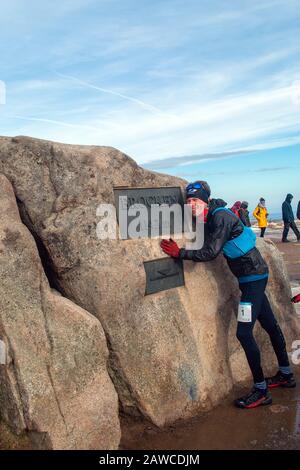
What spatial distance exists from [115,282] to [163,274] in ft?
2.33

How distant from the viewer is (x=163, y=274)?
5.35 m

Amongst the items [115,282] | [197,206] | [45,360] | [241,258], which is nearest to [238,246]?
[241,258]

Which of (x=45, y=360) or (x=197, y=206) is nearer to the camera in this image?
(x=45, y=360)

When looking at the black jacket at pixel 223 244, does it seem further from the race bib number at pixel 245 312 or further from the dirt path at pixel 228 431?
the dirt path at pixel 228 431

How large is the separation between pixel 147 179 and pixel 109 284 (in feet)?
4.94

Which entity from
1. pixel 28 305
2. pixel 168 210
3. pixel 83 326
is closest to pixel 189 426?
pixel 83 326

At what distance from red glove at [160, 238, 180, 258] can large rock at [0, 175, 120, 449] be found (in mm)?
1332

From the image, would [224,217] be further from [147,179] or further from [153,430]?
[153,430]

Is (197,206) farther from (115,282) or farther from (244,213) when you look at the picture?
(244,213)

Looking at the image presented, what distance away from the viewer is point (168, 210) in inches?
226

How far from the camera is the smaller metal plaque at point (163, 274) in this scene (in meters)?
5.24

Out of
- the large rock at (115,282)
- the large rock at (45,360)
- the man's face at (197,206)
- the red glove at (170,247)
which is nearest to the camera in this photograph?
the large rock at (45,360)

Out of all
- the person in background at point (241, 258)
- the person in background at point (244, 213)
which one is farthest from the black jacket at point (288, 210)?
the person in background at point (241, 258)

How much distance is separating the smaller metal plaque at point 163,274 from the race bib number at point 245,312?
2.57 feet
